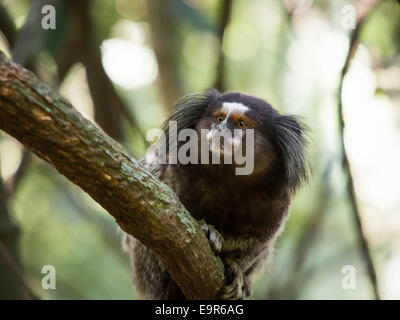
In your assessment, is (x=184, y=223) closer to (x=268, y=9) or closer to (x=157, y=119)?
(x=157, y=119)

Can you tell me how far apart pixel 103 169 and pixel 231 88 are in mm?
4916

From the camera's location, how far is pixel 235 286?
3582 millimetres

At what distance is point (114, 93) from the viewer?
5.81 meters

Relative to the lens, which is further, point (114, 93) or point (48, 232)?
point (48, 232)

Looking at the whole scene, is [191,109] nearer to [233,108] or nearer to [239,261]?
[233,108]

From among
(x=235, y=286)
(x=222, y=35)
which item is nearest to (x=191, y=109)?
(x=235, y=286)

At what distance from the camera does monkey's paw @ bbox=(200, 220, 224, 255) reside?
3.44m

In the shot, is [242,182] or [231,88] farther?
[231,88]

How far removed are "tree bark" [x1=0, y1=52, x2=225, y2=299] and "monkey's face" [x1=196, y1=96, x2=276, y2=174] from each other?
63 cm

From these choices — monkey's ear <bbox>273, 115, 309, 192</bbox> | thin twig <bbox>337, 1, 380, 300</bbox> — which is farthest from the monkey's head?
thin twig <bbox>337, 1, 380, 300</bbox>

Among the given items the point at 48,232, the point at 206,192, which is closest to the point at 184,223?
the point at 206,192

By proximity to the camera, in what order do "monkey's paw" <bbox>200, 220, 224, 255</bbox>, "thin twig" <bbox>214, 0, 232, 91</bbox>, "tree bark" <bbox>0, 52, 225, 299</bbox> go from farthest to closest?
1. "thin twig" <bbox>214, 0, 232, 91</bbox>
2. "monkey's paw" <bbox>200, 220, 224, 255</bbox>
3. "tree bark" <bbox>0, 52, 225, 299</bbox>

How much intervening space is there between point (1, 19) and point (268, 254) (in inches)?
122

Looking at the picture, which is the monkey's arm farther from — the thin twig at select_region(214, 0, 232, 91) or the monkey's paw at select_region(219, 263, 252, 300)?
the thin twig at select_region(214, 0, 232, 91)
